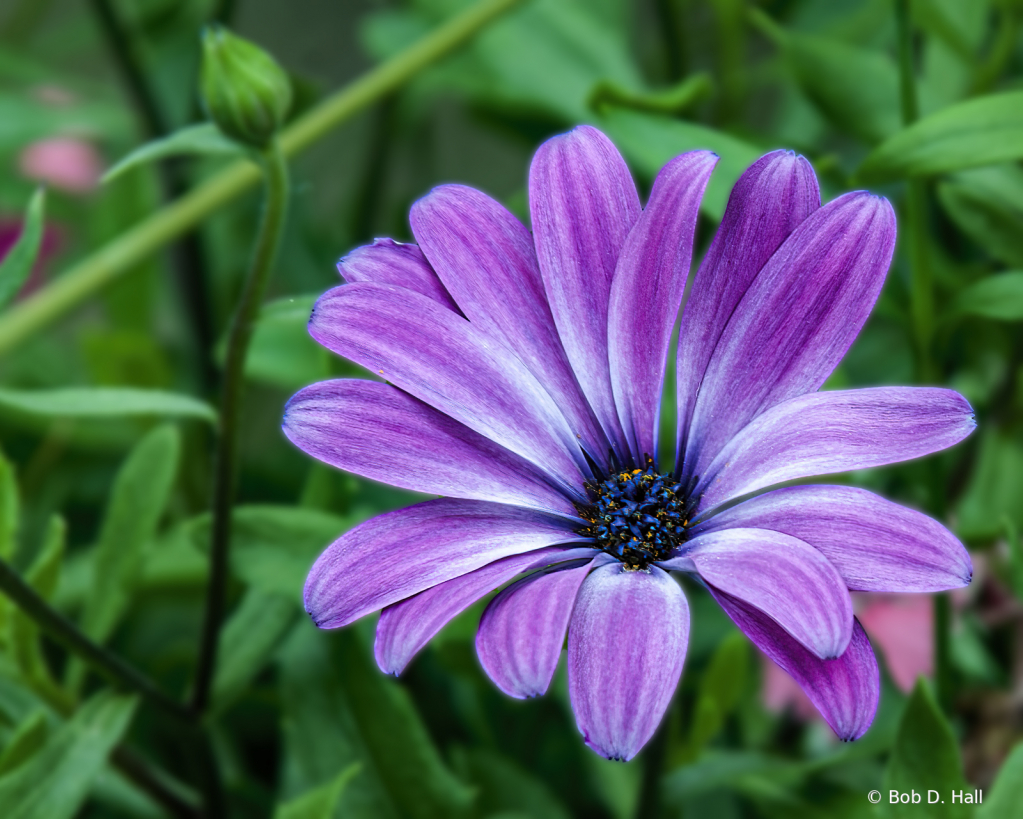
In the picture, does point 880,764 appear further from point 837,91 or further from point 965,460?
point 837,91

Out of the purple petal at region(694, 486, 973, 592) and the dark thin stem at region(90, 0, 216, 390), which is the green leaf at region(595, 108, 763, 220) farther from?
the dark thin stem at region(90, 0, 216, 390)

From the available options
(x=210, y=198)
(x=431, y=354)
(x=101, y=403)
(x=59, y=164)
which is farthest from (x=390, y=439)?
(x=59, y=164)

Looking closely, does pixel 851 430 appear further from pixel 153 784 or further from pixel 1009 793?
pixel 153 784

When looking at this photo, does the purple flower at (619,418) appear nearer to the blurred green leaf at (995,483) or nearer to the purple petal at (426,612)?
the purple petal at (426,612)

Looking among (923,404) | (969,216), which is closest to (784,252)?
(923,404)

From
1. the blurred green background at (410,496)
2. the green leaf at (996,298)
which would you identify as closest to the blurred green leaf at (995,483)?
the blurred green background at (410,496)

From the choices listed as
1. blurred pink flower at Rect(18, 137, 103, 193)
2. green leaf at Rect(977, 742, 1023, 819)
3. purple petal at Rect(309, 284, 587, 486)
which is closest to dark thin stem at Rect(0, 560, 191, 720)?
purple petal at Rect(309, 284, 587, 486)
